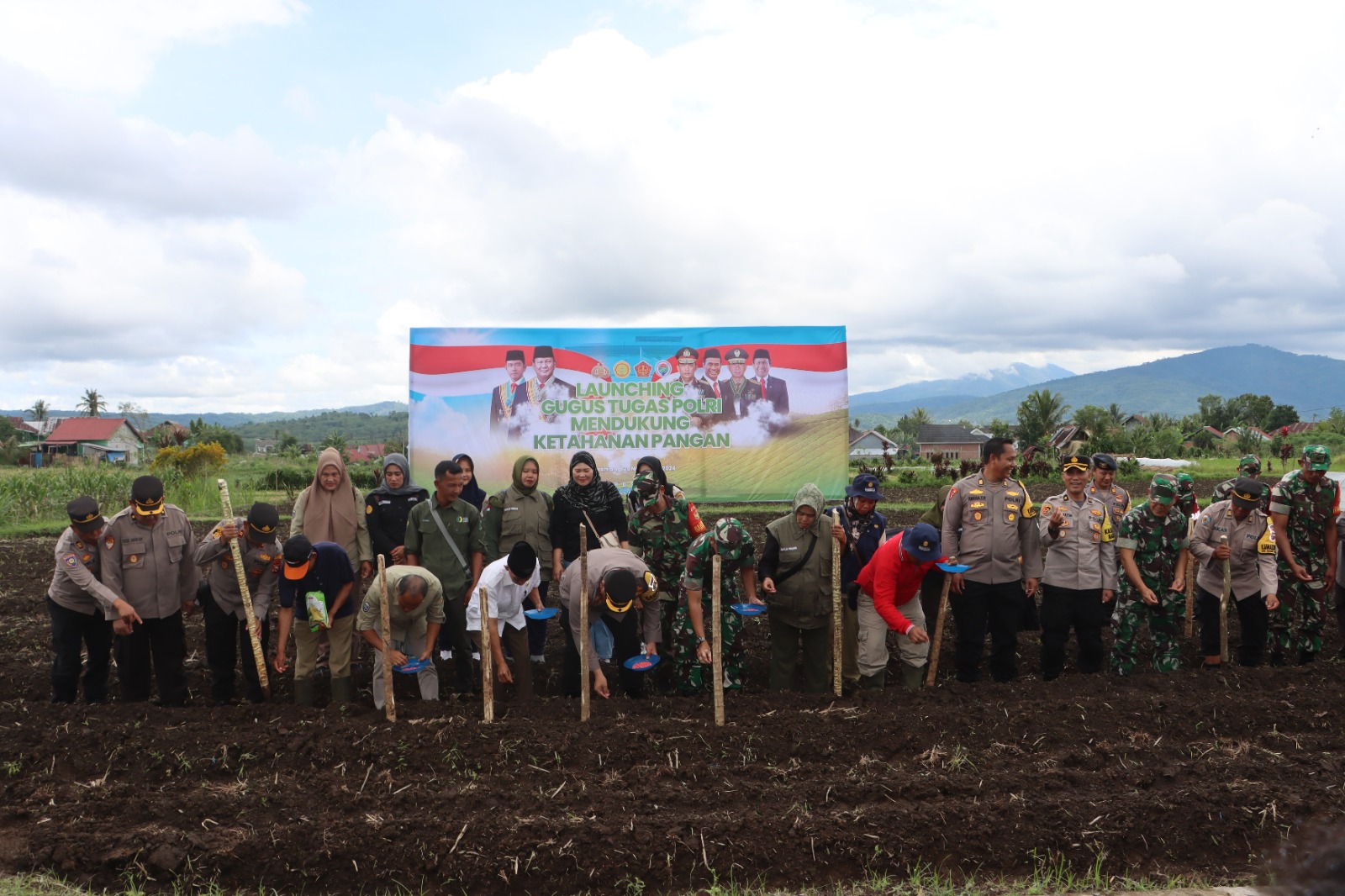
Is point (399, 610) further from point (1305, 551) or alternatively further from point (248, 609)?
point (1305, 551)

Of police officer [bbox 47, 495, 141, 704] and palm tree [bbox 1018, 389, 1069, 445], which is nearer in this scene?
police officer [bbox 47, 495, 141, 704]

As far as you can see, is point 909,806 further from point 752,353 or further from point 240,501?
point 240,501

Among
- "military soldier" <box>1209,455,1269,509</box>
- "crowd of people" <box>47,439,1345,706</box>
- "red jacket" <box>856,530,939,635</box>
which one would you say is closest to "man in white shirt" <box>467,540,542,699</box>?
"crowd of people" <box>47,439,1345,706</box>

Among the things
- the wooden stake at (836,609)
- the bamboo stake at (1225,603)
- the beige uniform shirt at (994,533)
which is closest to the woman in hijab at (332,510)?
the wooden stake at (836,609)

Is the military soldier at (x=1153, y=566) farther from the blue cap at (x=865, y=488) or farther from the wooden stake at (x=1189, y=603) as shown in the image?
the blue cap at (x=865, y=488)

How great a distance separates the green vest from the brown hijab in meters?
3.11

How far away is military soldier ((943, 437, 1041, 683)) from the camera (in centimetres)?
600

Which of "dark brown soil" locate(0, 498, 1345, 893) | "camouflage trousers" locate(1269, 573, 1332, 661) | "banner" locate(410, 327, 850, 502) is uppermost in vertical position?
"banner" locate(410, 327, 850, 502)

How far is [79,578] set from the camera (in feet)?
18.3

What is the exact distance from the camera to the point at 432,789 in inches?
178

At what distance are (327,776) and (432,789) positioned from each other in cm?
62

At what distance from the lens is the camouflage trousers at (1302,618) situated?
6594mm

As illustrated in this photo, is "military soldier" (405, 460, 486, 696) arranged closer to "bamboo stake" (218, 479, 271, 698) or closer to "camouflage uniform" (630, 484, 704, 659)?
"bamboo stake" (218, 479, 271, 698)

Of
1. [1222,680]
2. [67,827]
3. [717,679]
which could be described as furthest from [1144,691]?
[67,827]
